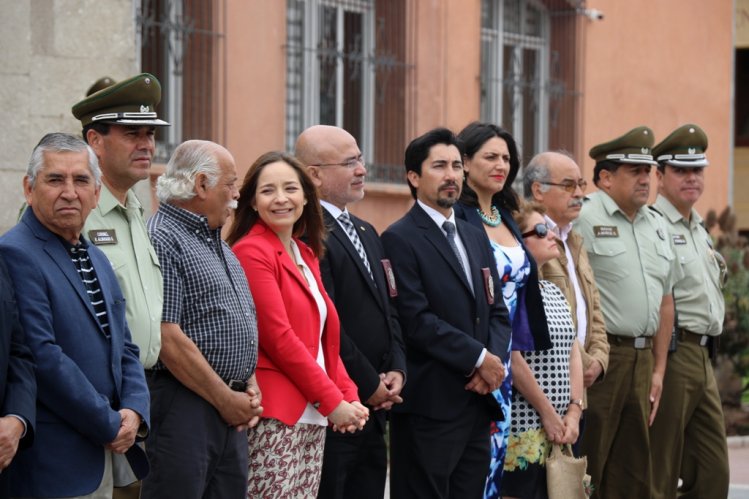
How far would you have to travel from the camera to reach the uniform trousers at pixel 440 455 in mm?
6648

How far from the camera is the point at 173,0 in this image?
11.7 meters

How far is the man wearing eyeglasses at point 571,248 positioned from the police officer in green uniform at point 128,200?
2.84m

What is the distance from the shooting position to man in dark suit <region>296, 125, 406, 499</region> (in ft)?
20.5

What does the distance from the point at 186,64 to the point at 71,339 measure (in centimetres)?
740

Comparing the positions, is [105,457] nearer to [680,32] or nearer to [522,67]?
[522,67]

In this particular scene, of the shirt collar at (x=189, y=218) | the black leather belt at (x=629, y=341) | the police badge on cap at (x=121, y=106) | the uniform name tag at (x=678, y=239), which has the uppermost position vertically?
the police badge on cap at (x=121, y=106)

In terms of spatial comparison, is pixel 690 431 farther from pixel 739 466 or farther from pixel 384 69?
pixel 384 69

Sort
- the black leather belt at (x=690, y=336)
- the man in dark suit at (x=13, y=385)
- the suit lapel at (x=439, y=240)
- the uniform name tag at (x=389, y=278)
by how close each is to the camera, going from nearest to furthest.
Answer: the man in dark suit at (x=13, y=385) < the uniform name tag at (x=389, y=278) < the suit lapel at (x=439, y=240) < the black leather belt at (x=690, y=336)

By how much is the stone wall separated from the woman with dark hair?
93.1 inches

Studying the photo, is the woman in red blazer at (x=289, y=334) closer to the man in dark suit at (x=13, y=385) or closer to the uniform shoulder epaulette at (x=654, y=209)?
the man in dark suit at (x=13, y=385)

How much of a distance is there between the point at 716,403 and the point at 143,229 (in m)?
4.53


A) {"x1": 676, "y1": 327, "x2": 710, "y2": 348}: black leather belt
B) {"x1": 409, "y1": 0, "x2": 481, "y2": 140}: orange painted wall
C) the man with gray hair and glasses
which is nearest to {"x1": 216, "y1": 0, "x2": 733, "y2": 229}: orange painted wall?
{"x1": 409, "y1": 0, "x2": 481, "y2": 140}: orange painted wall

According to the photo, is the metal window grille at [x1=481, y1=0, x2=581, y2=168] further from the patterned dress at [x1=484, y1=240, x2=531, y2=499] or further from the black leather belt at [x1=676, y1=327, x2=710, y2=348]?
the patterned dress at [x1=484, y1=240, x2=531, y2=499]

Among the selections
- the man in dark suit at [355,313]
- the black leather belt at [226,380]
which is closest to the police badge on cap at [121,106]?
the black leather belt at [226,380]
